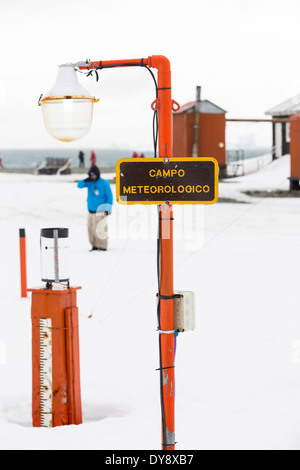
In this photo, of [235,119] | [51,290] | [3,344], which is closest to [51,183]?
[235,119]

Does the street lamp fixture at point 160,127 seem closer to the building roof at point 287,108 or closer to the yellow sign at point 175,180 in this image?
the yellow sign at point 175,180

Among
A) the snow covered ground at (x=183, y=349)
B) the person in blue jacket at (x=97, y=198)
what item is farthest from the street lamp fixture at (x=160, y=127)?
the person in blue jacket at (x=97, y=198)

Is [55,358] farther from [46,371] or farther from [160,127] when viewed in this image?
[160,127]

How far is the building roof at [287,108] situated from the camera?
121 feet

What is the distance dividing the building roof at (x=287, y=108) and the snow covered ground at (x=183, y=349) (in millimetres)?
22608

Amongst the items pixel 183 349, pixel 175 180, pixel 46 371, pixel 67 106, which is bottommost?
pixel 183 349

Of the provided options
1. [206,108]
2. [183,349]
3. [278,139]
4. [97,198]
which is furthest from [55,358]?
[278,139]

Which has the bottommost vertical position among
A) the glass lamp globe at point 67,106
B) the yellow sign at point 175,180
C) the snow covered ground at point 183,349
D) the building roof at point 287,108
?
the snow covered ground at point 183,349

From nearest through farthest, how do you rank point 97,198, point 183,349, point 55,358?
point 55,358 < point 183,349 < point 97,198

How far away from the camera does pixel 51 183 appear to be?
101ft

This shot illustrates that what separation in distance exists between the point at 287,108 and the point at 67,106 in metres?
34.1

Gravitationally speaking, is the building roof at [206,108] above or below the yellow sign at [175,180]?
above

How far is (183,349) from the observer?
690cm

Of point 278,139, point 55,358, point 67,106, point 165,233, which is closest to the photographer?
point 165,233
